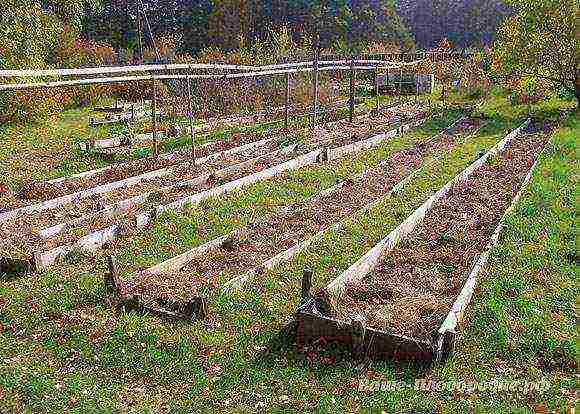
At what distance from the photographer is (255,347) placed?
5.10 meters

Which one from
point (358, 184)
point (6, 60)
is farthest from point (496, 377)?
point (6, 60)

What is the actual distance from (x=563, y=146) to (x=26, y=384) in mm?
12276

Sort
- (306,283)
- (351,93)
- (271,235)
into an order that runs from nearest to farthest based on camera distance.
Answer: (306,283) → (271,235) → (351,93)

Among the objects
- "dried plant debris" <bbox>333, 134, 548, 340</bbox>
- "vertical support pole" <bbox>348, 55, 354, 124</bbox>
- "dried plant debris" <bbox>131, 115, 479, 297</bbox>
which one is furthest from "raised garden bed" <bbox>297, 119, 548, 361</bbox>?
"vertical support pole" <bbox>348, 55, 354, 124</bbox>

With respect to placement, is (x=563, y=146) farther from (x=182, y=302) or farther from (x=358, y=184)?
(x=182, y=302)

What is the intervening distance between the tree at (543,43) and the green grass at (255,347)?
1238cm

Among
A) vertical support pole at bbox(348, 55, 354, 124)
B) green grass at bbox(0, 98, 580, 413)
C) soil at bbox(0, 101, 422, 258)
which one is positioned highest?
vertical support pole at bbox(348, 55, 354, 124)

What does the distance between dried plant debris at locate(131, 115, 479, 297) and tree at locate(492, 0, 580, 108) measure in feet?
30.2

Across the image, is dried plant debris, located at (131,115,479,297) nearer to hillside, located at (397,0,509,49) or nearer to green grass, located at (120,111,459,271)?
green grass, located at (120,111,459,271)

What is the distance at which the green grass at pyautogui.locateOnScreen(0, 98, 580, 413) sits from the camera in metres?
4.39

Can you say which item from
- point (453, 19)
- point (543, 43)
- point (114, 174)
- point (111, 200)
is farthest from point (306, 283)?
point (453, 19)

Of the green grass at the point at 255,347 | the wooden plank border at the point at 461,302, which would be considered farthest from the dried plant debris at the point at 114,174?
the wooden plank border at the point at 461,302

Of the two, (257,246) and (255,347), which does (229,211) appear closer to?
(257,246)

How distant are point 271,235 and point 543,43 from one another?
46.2ft
